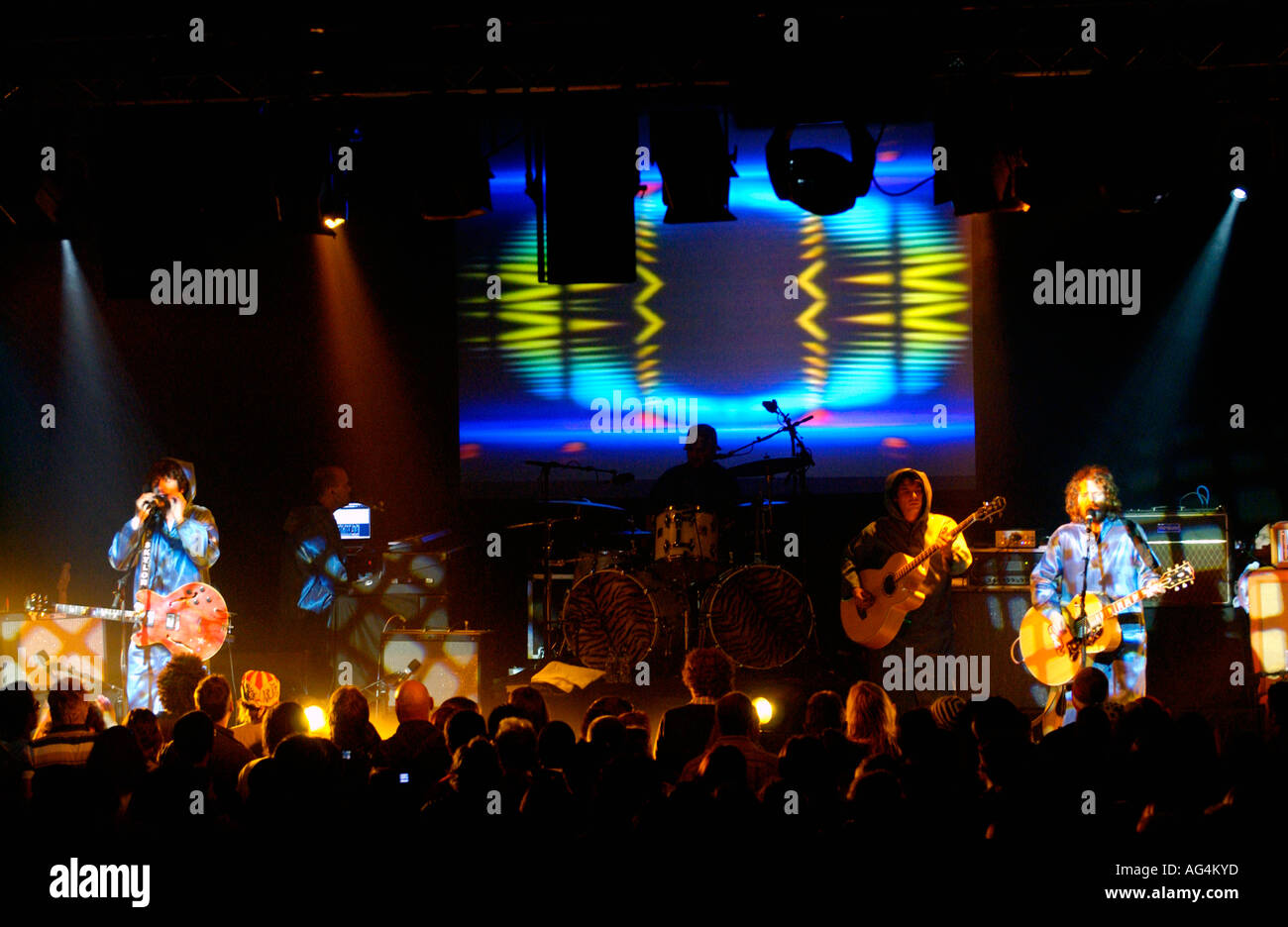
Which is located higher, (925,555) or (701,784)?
(925,555)

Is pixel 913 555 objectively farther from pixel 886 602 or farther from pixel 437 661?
pixel 437 661

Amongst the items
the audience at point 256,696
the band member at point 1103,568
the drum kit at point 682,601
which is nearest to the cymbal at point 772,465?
the drum kit at point 682,601

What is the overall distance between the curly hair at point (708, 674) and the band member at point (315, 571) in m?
3.65

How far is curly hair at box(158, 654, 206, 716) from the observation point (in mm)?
5531

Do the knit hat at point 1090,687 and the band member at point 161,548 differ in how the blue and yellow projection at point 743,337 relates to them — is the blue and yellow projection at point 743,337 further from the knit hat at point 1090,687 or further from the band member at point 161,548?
the knit hat at point 1090,687

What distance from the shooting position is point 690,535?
838 centimetres

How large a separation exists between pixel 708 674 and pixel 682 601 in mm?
2688

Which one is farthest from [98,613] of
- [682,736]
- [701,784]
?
[701,784]

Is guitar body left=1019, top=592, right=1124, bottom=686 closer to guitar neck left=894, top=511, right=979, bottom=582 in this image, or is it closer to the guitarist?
the guitarist

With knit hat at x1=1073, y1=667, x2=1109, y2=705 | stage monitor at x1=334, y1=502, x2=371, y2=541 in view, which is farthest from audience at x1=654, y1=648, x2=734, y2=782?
stage monitor at x1=334, y1=502, x2=371, y2=541

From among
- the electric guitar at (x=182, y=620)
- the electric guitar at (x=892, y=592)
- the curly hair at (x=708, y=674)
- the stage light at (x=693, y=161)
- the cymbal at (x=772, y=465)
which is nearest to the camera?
the curly hair at (x=708, y=674)

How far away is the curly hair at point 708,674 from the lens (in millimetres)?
5711

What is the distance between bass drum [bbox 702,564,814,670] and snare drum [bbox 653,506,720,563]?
0.98 ft
